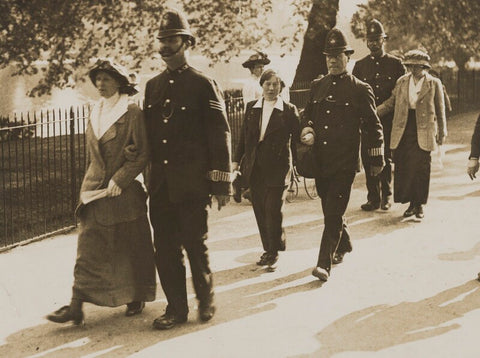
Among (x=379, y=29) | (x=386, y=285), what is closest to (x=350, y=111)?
(x=386, y=285)

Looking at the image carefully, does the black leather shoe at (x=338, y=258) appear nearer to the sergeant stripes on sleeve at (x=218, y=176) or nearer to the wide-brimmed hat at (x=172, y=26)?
the sergeant stripes on sleeve at (x=218, y=176)

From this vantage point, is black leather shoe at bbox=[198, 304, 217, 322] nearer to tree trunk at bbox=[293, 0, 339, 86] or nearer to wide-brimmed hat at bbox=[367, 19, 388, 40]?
wide-brimmed hat at bbox=[367, 19, 388, 40]

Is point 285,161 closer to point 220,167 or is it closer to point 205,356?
point 220,167

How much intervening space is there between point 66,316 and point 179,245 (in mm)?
998

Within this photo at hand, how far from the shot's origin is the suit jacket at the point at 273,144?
8.07 metres

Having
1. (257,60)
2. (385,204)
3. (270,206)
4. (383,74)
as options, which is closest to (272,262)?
(270,206)

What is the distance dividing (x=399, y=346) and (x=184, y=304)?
1.67m

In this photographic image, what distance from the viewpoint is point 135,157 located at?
6.30m

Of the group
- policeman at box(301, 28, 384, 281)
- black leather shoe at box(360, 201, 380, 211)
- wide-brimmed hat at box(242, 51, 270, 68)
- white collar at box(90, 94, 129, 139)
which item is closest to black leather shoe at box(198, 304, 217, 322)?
policeman at box(301, 28, 384, 281)

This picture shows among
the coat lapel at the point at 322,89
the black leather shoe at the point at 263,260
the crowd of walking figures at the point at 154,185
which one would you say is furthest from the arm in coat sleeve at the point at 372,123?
the crowd of walking figures at the point at 154,185

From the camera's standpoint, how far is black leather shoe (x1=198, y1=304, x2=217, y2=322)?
21.1 ft

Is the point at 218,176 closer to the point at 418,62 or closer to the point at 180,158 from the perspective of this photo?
the point at 180,158

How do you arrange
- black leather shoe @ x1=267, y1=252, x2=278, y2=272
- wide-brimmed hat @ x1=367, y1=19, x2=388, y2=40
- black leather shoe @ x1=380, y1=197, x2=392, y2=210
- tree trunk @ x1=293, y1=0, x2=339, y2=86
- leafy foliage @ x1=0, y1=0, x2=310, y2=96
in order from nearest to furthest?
black leather shoe @ x1=267, y1=252, x2=278, y2=272 < wide-brimmed hat @ x1=367, y1=19, x2=388, y2=40 < black leather shoe @ x1=380, y1=197, x2=392, y2=210 < leafy foliage @ x1=0, y1=0, x2=310, y2=96 < tree trunk @ x1=293, y1=0, x2=339, y2=86

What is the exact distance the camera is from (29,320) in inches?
262
